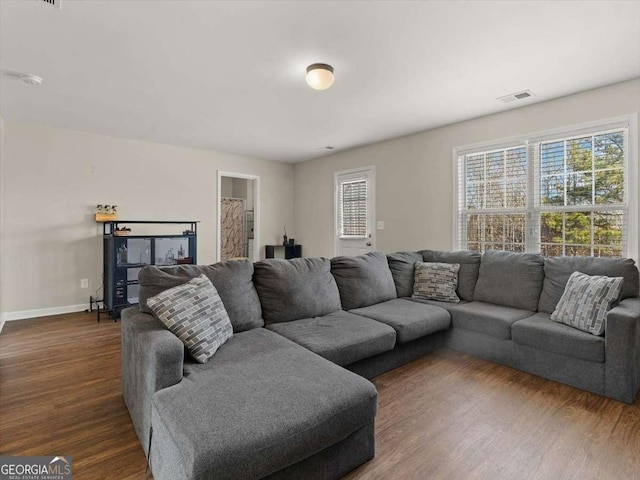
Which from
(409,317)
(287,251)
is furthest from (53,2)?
(287,251)

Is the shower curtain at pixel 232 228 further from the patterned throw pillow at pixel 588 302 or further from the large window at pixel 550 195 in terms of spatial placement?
the patterned throw pillow at pixel 588 302

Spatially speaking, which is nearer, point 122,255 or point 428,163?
point 122,255

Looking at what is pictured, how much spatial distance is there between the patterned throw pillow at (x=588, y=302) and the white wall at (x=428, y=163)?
112cm

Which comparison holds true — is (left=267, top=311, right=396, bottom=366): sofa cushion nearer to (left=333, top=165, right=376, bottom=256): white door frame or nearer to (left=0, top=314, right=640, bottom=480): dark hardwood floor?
(left=0, top=314, right=640, bottom=480): dark hardwood floor

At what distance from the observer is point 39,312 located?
4.34 meters

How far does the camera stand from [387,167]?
507 centimetres

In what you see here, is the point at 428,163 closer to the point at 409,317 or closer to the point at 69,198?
the point at 409,317

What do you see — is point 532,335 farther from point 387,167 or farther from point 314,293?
point 387,167

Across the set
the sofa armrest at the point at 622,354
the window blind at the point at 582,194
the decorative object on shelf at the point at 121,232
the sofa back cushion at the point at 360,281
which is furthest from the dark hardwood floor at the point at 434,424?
the decorative object on shelf at the point at 121,232

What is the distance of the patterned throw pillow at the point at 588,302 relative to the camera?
2408mm

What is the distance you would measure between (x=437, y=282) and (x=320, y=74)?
7.56 feet

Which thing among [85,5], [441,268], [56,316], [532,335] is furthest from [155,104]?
[532,335]

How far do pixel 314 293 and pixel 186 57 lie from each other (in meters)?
2.12

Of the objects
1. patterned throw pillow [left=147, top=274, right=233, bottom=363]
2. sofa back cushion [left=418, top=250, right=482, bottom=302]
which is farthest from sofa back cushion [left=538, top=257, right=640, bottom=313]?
patterned throw pillow [left=147, top=274, right=233, bottom=363]
